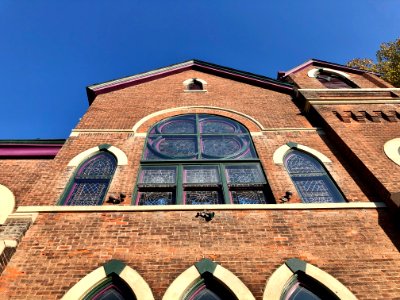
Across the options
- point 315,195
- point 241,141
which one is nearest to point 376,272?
point 315,195

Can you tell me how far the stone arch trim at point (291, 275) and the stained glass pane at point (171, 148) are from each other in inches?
164

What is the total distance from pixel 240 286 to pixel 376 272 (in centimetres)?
227

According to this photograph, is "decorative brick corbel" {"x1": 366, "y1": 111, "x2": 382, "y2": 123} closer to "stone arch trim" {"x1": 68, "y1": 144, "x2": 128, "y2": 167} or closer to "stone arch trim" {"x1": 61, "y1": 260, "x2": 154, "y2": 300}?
"stone arch trim" {"x1": 68, "y1": 144, "x2": 128, "y2": 167}

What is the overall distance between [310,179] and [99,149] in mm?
5428

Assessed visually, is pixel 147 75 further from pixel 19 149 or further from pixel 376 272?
pixel 376 272

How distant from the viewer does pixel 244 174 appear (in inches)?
314

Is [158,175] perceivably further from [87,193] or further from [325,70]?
[325,70]

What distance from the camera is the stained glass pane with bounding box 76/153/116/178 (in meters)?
7.77

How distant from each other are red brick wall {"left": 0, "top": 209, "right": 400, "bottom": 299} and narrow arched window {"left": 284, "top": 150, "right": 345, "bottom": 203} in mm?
729

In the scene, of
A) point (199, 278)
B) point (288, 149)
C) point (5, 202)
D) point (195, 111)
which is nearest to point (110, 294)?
point (199, 278)

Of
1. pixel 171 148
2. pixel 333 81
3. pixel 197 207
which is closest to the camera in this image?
pixel 197 207

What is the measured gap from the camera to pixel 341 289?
16.2 ft

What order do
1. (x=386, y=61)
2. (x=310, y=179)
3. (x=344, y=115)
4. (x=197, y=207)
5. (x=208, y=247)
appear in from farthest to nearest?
(x=386, y=61) → (x=344, y=115) → (x=310, y=179) → (x=197, y=207) → (x=208, y=247)

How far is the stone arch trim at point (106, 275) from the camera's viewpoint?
478cm
